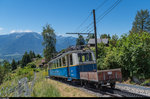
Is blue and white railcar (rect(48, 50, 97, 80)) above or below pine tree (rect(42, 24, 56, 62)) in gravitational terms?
below

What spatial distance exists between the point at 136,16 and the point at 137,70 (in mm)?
46592

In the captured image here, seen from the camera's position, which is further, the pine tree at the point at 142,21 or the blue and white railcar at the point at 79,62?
the pine tree at the point at 142,21

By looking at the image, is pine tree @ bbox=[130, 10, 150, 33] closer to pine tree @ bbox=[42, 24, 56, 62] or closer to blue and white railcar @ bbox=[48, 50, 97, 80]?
pine tree @ bbox=[42, 24, 56, 62]

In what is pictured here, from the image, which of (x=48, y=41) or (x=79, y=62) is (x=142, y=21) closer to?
(x=48, y=41)

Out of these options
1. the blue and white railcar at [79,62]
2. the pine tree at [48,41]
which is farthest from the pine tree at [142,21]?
the blue and white railcar at [79,62]

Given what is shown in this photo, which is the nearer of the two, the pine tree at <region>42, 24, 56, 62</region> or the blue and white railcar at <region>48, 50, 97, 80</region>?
the blue and white railcar at <region>48, 50, 97, 80</region>

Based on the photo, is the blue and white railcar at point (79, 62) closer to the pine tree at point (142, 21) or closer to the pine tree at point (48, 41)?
the pine tree at point (48, 41)

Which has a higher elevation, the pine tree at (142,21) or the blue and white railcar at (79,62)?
the pine tree at (142,21)

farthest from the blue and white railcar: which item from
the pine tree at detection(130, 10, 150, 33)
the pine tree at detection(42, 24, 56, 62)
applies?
the pine tree at detection(130, 10, 150, 33)

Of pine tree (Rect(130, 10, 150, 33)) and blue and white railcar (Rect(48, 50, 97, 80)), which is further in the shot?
pine tree (Rect(130, 10, 150, 33))

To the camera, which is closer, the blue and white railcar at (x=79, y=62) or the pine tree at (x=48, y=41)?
the blue and white railcar at (x=79, y=62)

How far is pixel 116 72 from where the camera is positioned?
35.3 ft

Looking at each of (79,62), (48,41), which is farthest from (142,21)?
(79,62)

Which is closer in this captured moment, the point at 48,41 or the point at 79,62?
the point at 79,62
